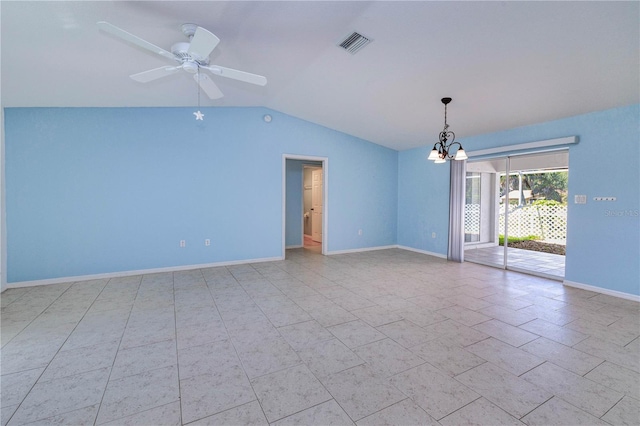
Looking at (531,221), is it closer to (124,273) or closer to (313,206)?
(313,206)

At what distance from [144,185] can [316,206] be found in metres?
4.58

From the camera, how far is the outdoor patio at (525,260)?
5.07m

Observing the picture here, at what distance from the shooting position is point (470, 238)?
24.6 ft

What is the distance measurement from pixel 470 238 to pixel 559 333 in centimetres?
504

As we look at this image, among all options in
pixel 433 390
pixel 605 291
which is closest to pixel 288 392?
pixel 433 390

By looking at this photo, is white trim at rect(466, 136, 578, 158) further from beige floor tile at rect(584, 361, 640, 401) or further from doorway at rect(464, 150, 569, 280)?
beige floor tile at rect(584, 361, 640, 401)

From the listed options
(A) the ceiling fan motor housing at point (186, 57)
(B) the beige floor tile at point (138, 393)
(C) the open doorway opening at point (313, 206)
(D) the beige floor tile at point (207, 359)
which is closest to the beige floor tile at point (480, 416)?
(D) the beige floor tile at point (207, 359)

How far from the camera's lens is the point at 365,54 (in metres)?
3.36

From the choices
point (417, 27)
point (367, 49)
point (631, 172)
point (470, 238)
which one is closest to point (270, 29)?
point (367, 49)

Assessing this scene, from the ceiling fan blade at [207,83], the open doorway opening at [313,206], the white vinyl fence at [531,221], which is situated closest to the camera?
the ceiling fan blade at [207,83]

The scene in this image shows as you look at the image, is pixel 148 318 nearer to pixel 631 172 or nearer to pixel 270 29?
pixel 270 29

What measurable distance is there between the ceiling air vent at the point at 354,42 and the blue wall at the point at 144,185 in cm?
276

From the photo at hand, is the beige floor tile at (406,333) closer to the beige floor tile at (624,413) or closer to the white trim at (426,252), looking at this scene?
the beige floor tile at (624,413)

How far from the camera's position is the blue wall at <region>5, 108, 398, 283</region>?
4109 mm
